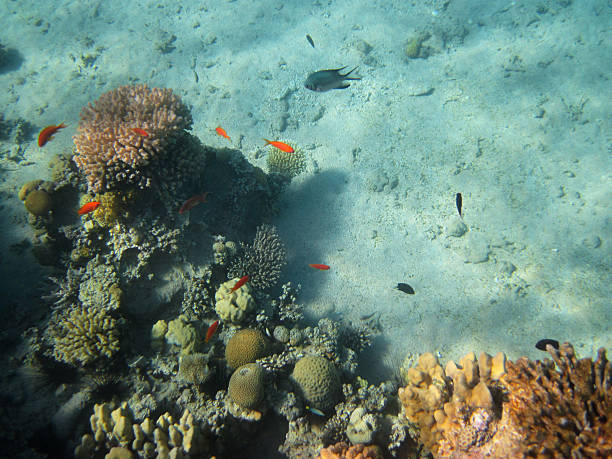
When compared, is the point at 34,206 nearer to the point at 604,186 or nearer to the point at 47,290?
the point at 47,290

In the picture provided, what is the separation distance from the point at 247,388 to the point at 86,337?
2387 millimetres

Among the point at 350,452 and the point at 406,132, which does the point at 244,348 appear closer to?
the point at 350,452

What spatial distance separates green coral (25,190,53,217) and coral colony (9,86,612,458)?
3 centimetres

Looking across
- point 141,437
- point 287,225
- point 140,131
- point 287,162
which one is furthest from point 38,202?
point 287,162

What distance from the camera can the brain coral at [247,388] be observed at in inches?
143

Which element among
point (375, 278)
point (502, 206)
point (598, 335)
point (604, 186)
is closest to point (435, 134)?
point (502, 206)

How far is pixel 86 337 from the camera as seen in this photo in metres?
4.14

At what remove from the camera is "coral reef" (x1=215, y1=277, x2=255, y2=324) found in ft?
15.3

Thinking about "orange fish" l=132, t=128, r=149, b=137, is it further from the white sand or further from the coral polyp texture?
the white sand

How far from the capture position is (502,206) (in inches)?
317

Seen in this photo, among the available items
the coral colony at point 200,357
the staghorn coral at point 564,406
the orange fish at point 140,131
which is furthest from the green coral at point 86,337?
the staghorn coral at point 564,406

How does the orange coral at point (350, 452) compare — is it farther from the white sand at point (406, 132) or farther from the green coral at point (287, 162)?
the green coral at point (287, 162)

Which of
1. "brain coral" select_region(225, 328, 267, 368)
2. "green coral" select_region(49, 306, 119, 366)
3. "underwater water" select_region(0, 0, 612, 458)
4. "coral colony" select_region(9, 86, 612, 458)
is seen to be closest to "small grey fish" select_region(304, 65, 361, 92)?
"underwater water" select_region(0, 0, 612, 458)

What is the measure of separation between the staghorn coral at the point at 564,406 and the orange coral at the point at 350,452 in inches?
58.4
